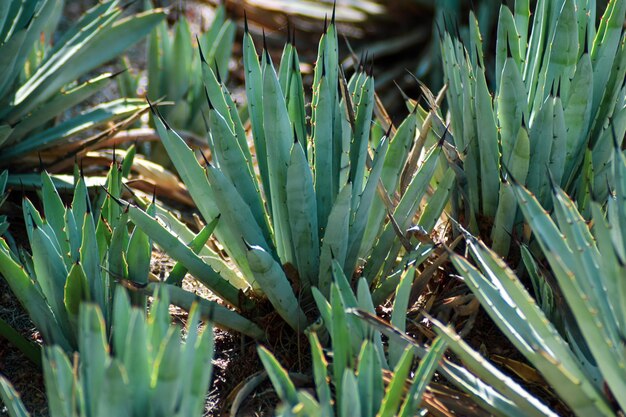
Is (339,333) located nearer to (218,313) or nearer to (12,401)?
(218,313)

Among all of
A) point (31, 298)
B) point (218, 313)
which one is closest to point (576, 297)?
point (218, 313)

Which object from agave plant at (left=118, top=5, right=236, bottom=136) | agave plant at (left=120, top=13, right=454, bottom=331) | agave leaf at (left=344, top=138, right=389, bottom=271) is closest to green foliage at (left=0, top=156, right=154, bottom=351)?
agave plant at (left=120, top=13, right=454, bottom=331)

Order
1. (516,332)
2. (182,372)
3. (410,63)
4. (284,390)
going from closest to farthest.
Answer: (182,372), (284,390), (516,332), (410,63)

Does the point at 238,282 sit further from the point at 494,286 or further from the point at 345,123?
the point at 494,286

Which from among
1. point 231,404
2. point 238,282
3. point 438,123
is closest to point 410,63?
point 438,123

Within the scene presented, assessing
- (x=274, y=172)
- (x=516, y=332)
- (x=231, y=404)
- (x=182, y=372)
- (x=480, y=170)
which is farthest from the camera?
(x=480, y=170)

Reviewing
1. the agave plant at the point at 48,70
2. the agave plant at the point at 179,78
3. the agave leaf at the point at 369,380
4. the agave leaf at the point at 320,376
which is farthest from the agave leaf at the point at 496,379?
the agave plant at the point at 179,78

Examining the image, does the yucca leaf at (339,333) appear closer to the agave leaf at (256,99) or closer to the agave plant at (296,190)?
the agave plant at (296,190)
